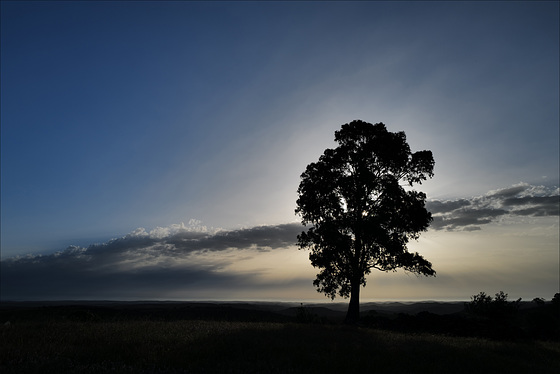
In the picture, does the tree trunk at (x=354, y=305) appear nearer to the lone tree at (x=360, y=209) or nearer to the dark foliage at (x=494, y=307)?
the lone tree at (x=360, y=209)

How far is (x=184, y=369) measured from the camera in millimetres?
10289

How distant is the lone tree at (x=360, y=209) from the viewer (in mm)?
28094

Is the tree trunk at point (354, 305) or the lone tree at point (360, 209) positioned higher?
the lone tree at point (360, 209)

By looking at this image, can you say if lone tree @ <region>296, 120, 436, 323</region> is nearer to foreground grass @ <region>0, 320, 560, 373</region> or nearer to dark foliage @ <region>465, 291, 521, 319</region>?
dark foliage @ <region>465, 291, 521, 319</region>

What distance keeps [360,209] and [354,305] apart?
7234 mm

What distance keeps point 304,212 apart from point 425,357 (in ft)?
58.2

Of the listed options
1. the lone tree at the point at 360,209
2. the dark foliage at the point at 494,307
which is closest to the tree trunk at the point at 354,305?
the lone tree at the point at 360,209

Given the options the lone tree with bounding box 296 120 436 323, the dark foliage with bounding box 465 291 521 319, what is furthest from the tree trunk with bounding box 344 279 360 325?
the dark foliage with bounding box 465 291 521 319

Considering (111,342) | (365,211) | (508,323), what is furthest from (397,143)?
(111,342)

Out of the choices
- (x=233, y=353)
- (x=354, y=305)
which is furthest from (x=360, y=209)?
(x=233, y=353)

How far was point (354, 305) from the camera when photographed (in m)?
27.9

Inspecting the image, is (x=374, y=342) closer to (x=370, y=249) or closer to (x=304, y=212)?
(x=370, y=249)

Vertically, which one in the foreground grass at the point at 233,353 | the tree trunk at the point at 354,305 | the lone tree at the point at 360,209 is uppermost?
the lone tree at the point at 360,209

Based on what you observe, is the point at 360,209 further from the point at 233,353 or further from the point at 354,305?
the point at 233,353
